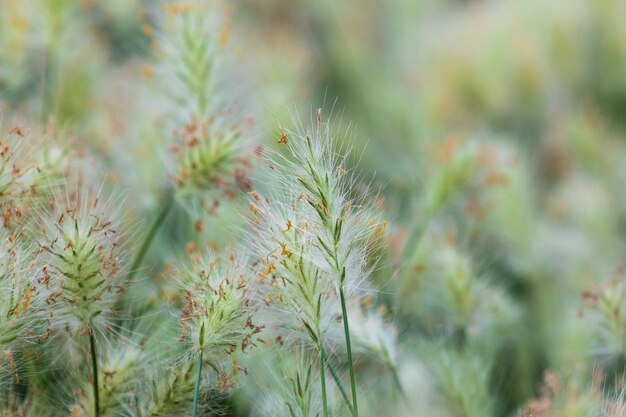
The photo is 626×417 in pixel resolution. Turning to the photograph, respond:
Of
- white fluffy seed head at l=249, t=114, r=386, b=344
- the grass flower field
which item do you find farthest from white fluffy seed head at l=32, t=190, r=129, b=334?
white fluffy seed head at l=249, t=114, r=386, b=344

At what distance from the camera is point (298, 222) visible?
1.94 feet

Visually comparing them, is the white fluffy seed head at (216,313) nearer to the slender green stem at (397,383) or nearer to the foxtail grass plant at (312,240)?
the foxtail grass plant at (312,240)

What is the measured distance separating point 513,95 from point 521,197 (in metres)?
0.42

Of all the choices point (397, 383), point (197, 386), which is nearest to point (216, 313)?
point (197, 386)

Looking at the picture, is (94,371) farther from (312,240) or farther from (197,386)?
(312,240)

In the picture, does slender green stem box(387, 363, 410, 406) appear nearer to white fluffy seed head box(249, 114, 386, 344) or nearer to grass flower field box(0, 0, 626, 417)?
Answer: grass flower field box(0, 0, 626, 417)

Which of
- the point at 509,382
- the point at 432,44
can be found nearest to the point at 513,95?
the point at 432,44

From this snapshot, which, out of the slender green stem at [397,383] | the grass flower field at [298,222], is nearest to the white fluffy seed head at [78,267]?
the grass flower field at [298,222]

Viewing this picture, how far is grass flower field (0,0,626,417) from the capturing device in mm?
599

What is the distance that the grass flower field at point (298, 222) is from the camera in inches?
23.6

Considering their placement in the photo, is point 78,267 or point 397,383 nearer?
point 78,267

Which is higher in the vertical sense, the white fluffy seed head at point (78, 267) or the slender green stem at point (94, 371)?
the white fluffy seed head at point (78, 267)

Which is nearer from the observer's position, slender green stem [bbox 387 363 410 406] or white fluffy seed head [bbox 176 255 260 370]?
white fluffy seed head [bbox 176 255 260 370]

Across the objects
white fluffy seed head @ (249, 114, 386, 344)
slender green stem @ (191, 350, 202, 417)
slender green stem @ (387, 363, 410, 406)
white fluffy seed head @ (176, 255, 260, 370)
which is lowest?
slender green stem @ (387, 363, 410, 406)
